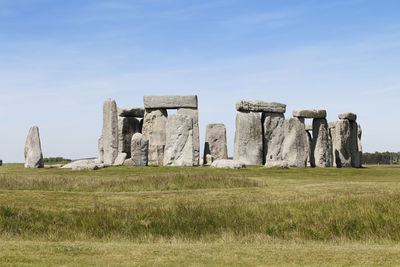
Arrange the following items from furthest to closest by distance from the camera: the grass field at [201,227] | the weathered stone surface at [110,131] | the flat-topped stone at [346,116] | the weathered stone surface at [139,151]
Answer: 1. the flat-topped stone at [346,116]
2. the weathered stone surface at [110,131]
3. the weathered stone surface at [139,151]
4. the grass field at [201,227]

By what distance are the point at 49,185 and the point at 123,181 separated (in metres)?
2.58

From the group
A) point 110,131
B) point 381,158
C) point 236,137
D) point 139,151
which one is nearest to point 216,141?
point 236,137

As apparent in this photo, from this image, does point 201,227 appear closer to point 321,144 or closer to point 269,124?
point 269,124

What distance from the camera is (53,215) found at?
45.7ft

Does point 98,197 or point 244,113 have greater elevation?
point 244,113

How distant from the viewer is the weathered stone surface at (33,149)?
32312mm

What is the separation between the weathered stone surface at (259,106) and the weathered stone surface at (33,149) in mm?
11630

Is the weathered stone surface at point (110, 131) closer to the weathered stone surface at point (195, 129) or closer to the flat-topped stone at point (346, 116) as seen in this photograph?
the weathered stone surface at point (195, 129)

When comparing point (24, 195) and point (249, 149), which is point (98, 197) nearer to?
point (24, 195)

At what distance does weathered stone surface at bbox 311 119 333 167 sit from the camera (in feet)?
115

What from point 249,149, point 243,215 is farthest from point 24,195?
point 249,149

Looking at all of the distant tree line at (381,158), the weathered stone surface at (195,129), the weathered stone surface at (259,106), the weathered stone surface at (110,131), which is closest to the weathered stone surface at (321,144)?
the weathered stone surface at (259,106)

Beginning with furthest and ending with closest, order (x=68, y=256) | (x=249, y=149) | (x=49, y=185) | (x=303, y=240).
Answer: (x=249, y=149) < (x=49, y=185) < (x=303, y=240) < (x=68, y=256)

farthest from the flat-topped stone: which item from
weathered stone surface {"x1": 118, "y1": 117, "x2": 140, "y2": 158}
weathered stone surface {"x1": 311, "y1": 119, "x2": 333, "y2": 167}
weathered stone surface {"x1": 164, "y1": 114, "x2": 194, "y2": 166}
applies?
weathered stone surface {"x1": 118, "y1": 117, "x2": 140, "y2": 158}
